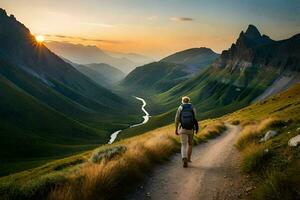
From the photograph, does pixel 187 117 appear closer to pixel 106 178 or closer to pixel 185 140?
pixel 185 140

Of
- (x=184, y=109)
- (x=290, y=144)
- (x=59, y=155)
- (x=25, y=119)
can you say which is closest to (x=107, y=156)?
(x=184, y=109)

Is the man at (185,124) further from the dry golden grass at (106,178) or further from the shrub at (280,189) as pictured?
the shrub at (280,189)

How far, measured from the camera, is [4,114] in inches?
7598

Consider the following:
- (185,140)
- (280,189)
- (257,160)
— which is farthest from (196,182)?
(280,189)

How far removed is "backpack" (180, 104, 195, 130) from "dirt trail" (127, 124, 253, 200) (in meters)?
2.19

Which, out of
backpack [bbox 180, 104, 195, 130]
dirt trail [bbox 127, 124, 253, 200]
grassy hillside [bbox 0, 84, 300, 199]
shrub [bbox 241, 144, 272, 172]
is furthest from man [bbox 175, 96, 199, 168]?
shrub [bbox 241, 144, 272, 172]

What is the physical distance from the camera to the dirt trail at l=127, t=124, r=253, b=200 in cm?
1270

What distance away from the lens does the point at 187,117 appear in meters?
17.9

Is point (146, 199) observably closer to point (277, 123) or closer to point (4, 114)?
point (277, 123)

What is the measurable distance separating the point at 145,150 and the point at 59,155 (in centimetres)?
12590

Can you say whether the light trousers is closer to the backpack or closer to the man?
the man

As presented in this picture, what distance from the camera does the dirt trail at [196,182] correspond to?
41.7ft

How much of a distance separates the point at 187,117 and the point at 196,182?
4.32 metres

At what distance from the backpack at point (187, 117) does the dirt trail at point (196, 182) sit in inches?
86.1
